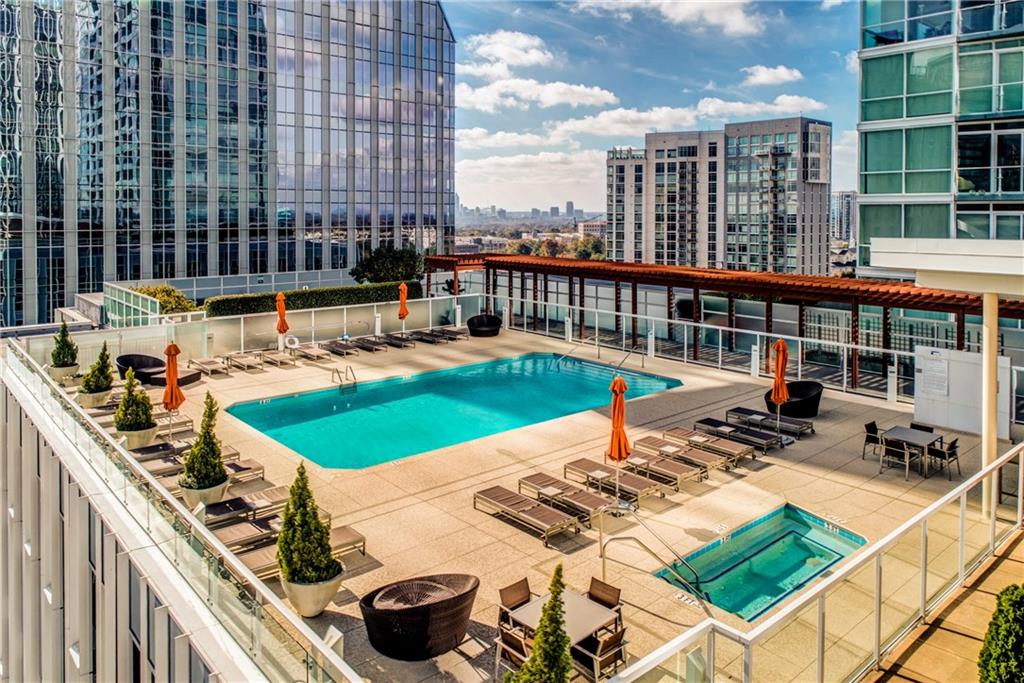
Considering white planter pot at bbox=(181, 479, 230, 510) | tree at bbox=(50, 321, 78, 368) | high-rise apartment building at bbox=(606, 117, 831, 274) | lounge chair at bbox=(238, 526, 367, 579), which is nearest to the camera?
lounge chair at bbox=(238, 526, 367, 579)

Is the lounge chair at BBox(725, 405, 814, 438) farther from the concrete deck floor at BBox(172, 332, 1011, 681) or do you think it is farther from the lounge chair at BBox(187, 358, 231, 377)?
the lounge chair at BBox(187, 358, 231, 377)

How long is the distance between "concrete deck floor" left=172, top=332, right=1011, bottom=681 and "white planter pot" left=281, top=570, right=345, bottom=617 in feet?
0.51

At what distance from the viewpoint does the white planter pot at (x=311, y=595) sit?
8094 millimetres

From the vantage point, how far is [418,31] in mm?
58375

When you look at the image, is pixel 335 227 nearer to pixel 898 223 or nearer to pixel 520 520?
pixel 898 223

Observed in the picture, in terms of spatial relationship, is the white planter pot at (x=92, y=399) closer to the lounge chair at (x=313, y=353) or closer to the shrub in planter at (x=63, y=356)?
the shrub in planter at (x=63, y=356)

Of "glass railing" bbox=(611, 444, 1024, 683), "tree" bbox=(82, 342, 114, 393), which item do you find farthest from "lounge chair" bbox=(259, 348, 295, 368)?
"glass railing" bbox=(611, 444, 1024, 683)

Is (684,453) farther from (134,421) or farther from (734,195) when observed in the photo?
(734,195)

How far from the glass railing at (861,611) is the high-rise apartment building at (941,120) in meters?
16.2

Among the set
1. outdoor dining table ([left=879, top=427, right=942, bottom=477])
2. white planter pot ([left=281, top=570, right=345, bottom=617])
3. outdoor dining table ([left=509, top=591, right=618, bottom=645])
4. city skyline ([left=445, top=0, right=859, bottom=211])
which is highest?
city skyline ([left=445, top=0, right=859, bottom=211])

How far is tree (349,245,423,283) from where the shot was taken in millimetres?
42812

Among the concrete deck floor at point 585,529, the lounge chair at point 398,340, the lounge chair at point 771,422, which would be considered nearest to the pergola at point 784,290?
the concrete deck floor at point 585,529

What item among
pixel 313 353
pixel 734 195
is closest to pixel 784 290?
pixel 313 353

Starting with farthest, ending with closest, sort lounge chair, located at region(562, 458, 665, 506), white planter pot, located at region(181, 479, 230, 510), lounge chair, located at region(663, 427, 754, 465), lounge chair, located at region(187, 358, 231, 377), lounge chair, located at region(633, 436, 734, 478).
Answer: lounge chair, located at region(187, 358, 231, 377)
lounge chair, located at region(663, 427, 754, 465)
lounge chair, located at region(633, 436, 734, 478)
lounge chair, located at region(562, 458, 665, 506)
white planter pot, located at region(181, 479, 230, 510)
